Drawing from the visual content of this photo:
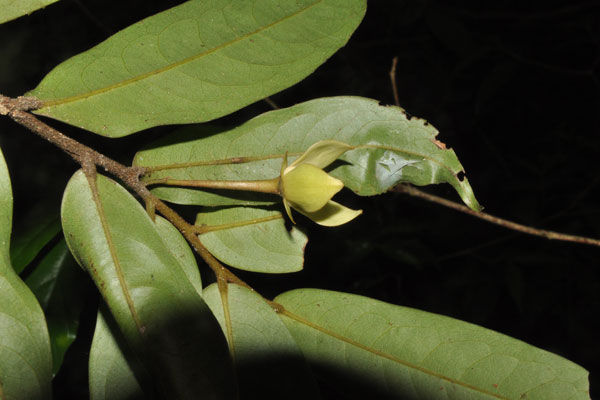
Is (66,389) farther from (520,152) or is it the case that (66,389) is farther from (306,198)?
(520,152)

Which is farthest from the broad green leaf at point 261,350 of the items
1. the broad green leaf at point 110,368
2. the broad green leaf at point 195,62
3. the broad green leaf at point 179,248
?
the broad green leaf at point 195,62

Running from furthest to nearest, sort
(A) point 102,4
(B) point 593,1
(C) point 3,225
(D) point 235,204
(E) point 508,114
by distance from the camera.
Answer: (E) point 508,114 < (B) point 593,1 < (A) point 102,4 < (D) point 235,204 < (C) point 3,225

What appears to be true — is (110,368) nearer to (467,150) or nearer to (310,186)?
(310,186)

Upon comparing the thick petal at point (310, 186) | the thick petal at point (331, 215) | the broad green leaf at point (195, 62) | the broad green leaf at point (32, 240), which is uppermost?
the broad green leaf at point (195, 62)

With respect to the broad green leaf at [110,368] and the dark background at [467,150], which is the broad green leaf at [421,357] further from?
the dark background at [467,150]

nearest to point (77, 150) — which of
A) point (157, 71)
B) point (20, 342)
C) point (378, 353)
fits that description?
point (157, 71)

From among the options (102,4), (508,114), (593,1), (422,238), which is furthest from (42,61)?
(593,1)
